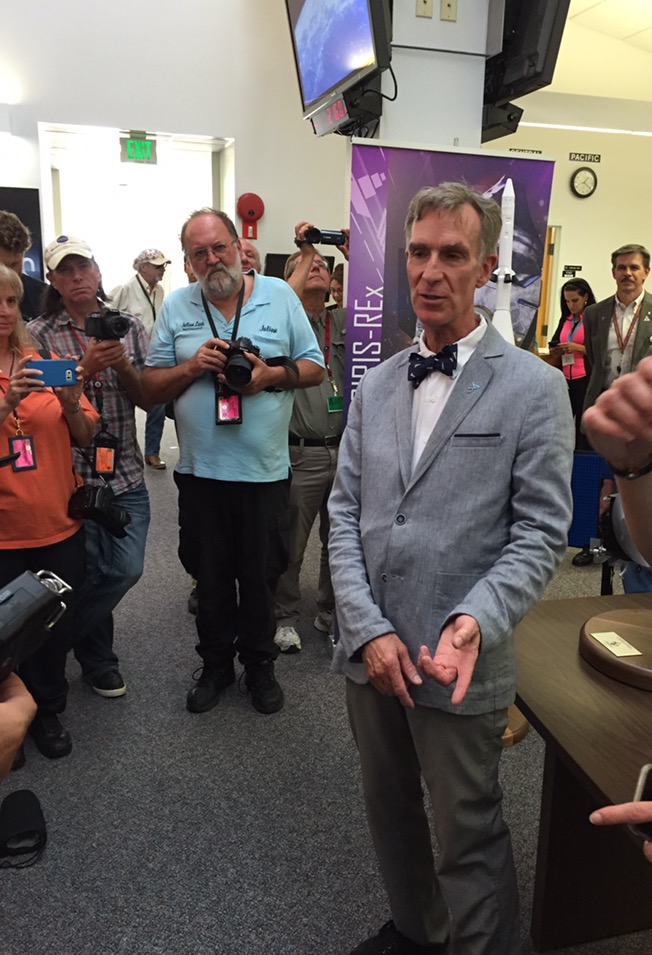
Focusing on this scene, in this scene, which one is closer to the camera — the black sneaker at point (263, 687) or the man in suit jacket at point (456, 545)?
the man in suit jacket at point (456, 545)

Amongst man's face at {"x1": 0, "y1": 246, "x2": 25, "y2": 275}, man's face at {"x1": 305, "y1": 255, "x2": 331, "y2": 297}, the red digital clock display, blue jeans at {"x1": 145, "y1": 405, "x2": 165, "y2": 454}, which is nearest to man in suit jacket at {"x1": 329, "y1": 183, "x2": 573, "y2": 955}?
man's face at {"x1": 305, "y1": 255, "x2": 331, "y2": 297}

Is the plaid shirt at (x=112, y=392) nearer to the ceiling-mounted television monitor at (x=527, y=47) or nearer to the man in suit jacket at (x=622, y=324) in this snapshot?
the ceiling-mounted television monitor at (x=527, y=47)

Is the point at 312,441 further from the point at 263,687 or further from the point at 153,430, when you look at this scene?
the point at 153,430

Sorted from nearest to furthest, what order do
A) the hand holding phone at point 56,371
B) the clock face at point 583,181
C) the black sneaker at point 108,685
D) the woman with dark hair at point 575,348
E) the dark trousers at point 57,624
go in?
the hand holding phone at point 56,371
the dark trousers at point 57,624
the black sneaker at point 108,685
the woman with dark hair at point 575,348
the clock face at point 583,181

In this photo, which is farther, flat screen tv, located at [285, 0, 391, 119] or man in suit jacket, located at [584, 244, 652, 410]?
man in suit jacket, located at [584, 244, 652, 410]

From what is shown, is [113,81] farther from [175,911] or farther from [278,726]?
[175,911]

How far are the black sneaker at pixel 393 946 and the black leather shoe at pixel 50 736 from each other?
1243 mm

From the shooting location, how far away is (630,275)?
4484mm

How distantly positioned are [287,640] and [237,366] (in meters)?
1.36

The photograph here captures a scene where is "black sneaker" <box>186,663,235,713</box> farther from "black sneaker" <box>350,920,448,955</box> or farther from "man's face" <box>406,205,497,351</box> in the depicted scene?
"man's face" <box>406,205,497,351</box>

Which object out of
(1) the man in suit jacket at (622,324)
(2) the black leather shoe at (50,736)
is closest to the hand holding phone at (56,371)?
(2) the black leather shoe at (50,736)

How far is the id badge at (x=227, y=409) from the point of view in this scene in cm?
242

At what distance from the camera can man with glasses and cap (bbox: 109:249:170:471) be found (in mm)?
5973

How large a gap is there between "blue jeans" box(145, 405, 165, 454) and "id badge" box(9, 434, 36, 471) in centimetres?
393
